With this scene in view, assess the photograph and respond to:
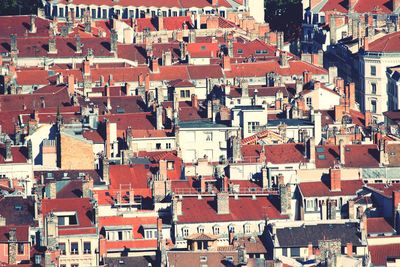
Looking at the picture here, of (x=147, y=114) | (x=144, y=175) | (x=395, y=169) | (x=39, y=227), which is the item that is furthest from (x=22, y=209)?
(x=147, y=114)

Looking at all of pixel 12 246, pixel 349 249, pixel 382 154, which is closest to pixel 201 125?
pixel 382 154

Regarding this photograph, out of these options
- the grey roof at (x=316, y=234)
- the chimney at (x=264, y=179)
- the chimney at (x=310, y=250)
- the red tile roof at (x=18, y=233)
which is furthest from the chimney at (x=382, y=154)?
the red tile roof at (x=18, y=233)

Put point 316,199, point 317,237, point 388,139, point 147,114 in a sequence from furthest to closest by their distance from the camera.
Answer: point 147,114 < point 388,139 < point 316,199 < point 317,237

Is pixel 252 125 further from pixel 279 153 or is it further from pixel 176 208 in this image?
pixel 176 208

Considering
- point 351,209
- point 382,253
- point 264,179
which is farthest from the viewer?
point 264,179

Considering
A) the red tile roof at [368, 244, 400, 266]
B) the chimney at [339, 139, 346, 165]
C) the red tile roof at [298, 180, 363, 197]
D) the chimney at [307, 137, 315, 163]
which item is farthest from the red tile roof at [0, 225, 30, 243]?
the chimney at [339, 139, 346, 165]

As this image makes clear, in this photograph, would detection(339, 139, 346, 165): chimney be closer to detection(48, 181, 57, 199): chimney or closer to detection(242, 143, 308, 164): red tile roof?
detection(242, 143, 308, 164): red tile roof

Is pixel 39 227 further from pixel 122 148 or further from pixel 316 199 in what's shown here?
pixel 122 148
